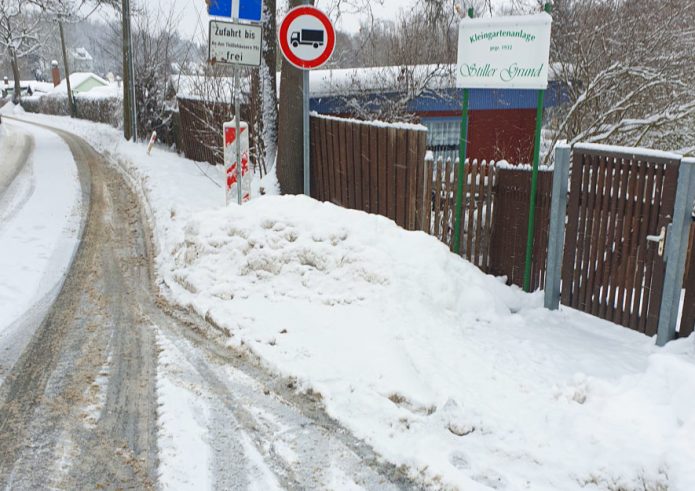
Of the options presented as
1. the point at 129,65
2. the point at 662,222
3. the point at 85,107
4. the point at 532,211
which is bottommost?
the point at 532,211

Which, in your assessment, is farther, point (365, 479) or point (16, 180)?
point (16, 180)

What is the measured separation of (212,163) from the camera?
57.7ft

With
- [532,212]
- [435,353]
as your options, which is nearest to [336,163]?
[532,212]

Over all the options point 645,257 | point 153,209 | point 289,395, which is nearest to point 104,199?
point 153,209

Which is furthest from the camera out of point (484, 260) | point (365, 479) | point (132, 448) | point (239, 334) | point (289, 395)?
point (484, 260)

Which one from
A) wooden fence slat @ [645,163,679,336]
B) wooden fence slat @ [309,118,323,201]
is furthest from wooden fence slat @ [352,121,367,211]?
wooden fence slat @ [645,163,679,336]

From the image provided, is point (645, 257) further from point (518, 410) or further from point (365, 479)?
point (365, 479)

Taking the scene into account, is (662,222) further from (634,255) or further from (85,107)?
(85,107)

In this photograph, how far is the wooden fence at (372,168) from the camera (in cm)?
813

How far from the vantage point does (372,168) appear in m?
8.96

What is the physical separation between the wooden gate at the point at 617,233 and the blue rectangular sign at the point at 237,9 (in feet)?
14.5

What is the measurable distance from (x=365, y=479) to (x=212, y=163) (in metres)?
14.9

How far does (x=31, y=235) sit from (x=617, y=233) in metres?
8.40

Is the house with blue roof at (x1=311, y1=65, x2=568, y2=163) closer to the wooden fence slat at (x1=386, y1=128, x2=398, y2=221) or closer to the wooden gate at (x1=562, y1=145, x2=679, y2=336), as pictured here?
the wooden fence slat at (x1=386, y1=128, x2=398, y2=221)
